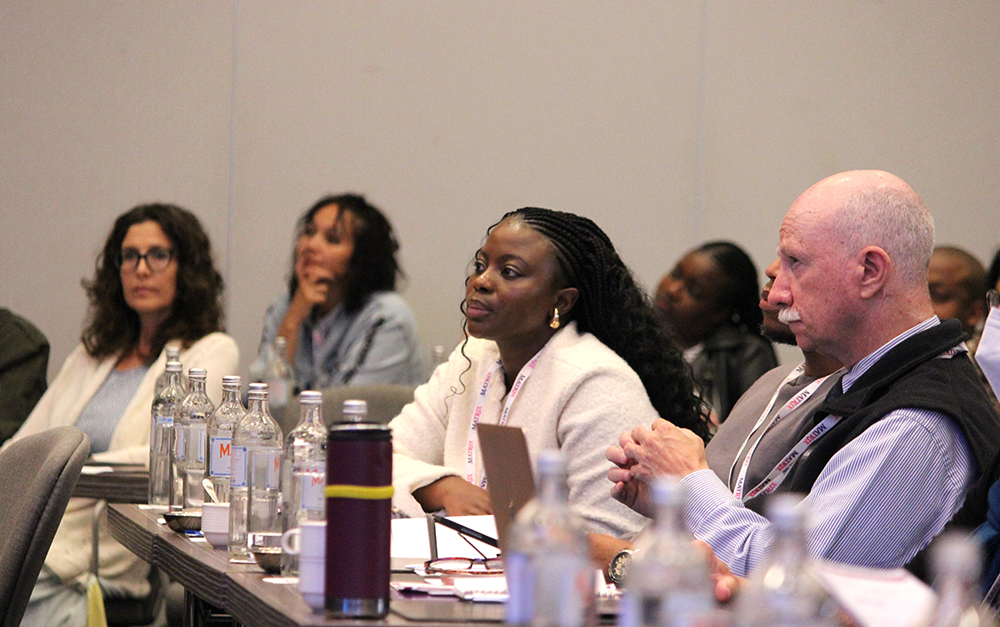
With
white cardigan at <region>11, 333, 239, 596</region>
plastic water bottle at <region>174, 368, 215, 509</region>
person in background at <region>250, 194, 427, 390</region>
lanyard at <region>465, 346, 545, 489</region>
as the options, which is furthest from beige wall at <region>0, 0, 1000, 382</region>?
plastic water bottle at <region>174, 368, 215, 509</region>

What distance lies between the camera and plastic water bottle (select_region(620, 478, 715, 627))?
89 cm

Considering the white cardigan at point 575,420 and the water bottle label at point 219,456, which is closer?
the water bottle label at point 219,456

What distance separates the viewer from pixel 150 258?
13.6 feet

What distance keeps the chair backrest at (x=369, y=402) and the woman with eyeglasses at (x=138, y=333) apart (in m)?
0.46

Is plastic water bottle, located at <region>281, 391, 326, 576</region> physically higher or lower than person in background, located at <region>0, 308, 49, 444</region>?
higher

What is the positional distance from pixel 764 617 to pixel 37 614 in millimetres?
2724

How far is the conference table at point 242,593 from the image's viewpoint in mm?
1381

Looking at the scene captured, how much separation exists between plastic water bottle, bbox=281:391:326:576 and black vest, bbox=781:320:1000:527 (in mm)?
765

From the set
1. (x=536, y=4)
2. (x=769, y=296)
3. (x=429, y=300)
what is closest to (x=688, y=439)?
(x=769, y=296)

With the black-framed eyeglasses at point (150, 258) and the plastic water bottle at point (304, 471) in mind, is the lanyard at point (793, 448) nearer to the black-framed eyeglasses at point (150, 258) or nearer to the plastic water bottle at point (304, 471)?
the plastic water bottle at point (304, 471)

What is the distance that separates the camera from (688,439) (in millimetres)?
Answer: 1937

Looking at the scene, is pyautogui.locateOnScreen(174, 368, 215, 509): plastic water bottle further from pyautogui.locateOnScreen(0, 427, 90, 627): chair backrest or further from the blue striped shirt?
the blue striped shirt

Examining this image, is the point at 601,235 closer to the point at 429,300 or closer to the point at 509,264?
the point at 509,264

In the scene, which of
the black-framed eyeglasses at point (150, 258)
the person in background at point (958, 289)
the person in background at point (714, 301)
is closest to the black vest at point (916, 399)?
the black-framed eyeglasses at point (150, 258)
